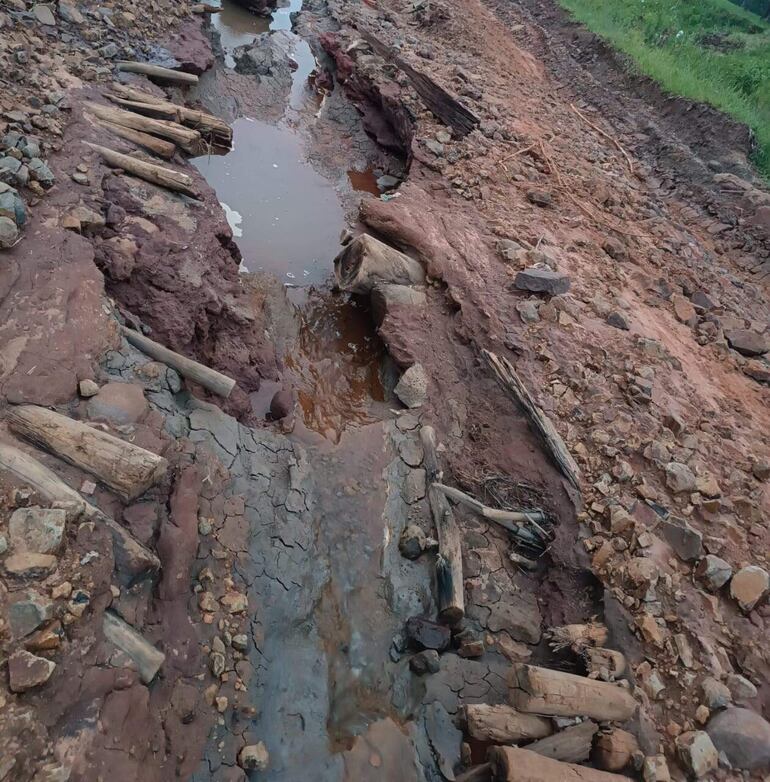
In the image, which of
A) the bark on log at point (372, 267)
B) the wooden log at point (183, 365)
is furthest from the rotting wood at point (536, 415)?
the wooden log at point (183, 365)

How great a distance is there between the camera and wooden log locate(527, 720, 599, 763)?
3.07 m

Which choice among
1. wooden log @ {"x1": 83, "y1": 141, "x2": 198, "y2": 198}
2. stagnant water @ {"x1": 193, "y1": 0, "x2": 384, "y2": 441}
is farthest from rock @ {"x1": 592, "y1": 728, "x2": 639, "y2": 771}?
wooden log @ {"x1": 83, "y1": 141, "x2": 198, "y2": 198}

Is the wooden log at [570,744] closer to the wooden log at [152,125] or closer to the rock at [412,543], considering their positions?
the rock at [412,543]

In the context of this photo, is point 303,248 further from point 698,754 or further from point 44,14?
point 698,754

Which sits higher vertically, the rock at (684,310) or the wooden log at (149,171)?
the rock at (684,310)

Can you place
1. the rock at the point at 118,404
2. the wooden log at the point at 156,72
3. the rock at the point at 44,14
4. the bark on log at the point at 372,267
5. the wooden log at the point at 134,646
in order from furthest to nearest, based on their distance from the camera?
the wooden log at the point at 156,72 → the rock at the point at 44,14 → the bark on log at the point at 372,267 → the rock at the point at 118,404 → the wooden log at the point at 134,646

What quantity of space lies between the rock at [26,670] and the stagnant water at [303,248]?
8.61ft

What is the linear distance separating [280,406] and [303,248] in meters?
2.69

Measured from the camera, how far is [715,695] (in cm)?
312

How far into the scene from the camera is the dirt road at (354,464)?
112 inches

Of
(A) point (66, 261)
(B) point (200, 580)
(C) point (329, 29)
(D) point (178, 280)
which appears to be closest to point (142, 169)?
(D) point (178, 280)

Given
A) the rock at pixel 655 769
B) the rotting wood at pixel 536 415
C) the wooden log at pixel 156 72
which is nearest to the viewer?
the rock at pixel 655 769

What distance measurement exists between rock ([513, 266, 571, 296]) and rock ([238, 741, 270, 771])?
14.4ft

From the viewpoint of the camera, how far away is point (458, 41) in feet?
35.7
